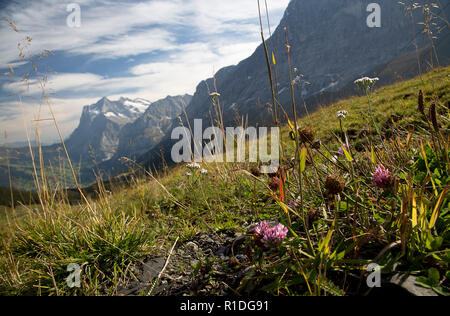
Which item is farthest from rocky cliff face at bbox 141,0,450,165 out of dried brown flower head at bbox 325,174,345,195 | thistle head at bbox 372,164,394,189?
dried brown flower head at bbox 325,174,345,195

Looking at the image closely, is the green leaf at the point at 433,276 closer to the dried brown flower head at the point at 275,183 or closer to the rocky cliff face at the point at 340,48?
the dried brown flower head at the point at 275,183

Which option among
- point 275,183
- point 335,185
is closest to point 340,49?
point 275,183

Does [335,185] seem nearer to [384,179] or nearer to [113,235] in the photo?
[384,179]

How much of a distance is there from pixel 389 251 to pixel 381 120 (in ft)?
21.5

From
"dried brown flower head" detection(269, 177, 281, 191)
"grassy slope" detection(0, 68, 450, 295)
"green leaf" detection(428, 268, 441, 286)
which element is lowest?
"grassy slope" detection(0, 68, 450, 295)

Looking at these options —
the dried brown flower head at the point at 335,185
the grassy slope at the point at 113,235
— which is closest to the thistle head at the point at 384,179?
the grassy slope at the point at 113,235

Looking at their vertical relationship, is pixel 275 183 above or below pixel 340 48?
below

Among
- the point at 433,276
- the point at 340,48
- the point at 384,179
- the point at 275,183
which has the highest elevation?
the point at 340,48

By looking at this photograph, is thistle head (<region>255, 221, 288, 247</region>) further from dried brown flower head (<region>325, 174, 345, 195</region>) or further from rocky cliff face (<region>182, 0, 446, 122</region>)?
rocky cliff face (<region>182, 0, 446, 122</region>)

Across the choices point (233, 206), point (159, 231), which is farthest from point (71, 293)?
point (233, 206)

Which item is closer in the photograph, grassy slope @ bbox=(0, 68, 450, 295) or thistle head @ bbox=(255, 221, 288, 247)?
thistle head @ bbox=(255, 221, 288, 247)

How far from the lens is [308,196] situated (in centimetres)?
239
